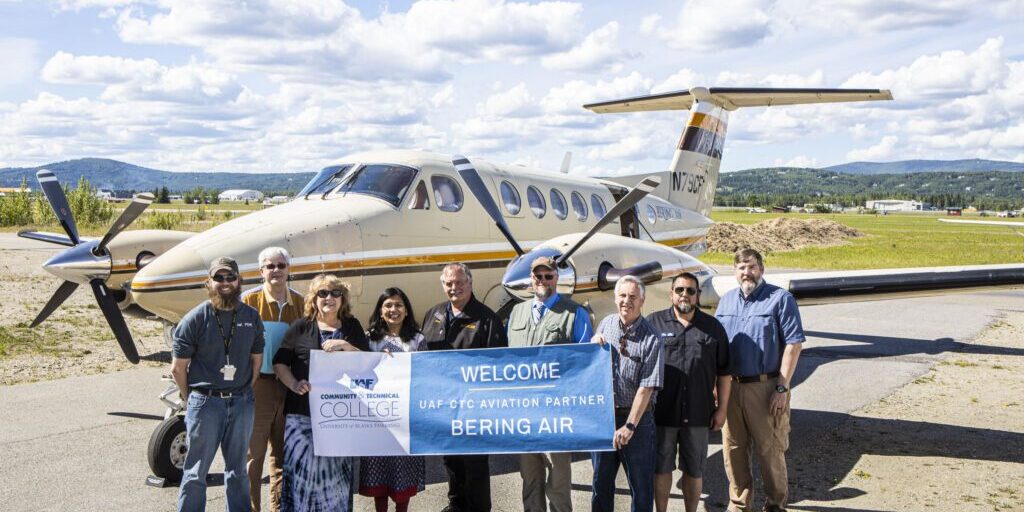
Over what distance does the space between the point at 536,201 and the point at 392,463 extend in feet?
18.9

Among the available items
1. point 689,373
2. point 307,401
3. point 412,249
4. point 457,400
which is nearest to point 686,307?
point 689,373

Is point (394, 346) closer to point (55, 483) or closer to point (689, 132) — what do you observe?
point (55, 483)

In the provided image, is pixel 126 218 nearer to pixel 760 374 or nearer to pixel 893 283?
pixel 760 374

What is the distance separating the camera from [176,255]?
6.74 metres

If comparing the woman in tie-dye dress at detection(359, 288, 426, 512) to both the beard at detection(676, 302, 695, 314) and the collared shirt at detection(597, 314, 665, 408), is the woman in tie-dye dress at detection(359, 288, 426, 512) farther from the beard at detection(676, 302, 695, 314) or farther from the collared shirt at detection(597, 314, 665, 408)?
the beard at detection(676, 302, 695, 314)

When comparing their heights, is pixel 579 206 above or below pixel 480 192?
below

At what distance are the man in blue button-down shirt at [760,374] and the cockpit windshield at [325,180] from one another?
4.70m

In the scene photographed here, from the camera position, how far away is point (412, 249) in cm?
830

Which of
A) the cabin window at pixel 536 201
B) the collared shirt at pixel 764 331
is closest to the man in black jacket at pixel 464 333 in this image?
the collared shirt at pixel 764 331

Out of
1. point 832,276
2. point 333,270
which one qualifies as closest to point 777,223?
point 832,276

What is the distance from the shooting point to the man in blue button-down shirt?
5.70 metres

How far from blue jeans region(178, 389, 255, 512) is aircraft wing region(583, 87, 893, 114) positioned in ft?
43.4

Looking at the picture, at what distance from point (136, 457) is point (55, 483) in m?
0.83

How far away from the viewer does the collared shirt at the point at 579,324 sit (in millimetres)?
5332
